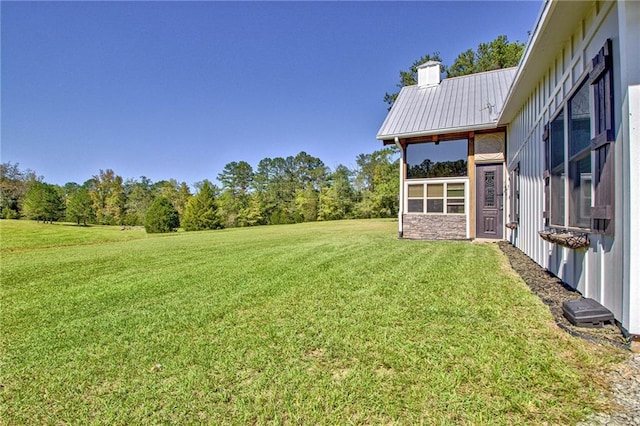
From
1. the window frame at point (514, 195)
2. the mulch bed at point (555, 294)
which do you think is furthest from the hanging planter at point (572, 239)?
the window frame at point (514, 195)

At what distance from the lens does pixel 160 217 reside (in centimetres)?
2402

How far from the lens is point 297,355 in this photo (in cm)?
218

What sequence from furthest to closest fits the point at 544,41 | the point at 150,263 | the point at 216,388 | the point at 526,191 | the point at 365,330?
the point at 150,263 → the point at 526,191 → the point at 544,41 → the point at 365,330 → the point at 216,388

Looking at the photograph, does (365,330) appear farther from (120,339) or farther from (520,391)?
(120,339)

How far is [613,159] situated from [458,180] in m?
7.13

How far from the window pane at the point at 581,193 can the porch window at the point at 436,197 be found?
236 inches

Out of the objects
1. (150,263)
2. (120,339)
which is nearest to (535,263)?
(120,339)

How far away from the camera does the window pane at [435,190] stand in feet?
30.9

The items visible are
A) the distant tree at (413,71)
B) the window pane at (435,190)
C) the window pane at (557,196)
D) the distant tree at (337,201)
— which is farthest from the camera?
the distant tree at (337,201)

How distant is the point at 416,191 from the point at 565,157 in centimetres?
614

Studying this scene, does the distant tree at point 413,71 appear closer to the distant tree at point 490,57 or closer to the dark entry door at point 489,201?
the distant tree at point 490,57

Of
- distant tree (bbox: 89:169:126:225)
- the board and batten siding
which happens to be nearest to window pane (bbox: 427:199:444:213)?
the board and batten siding

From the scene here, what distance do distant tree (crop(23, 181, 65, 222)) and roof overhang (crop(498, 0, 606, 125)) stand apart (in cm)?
3737

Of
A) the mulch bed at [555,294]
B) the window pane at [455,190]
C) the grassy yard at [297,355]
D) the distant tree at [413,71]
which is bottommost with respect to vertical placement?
the grassy yard at [297,355]
